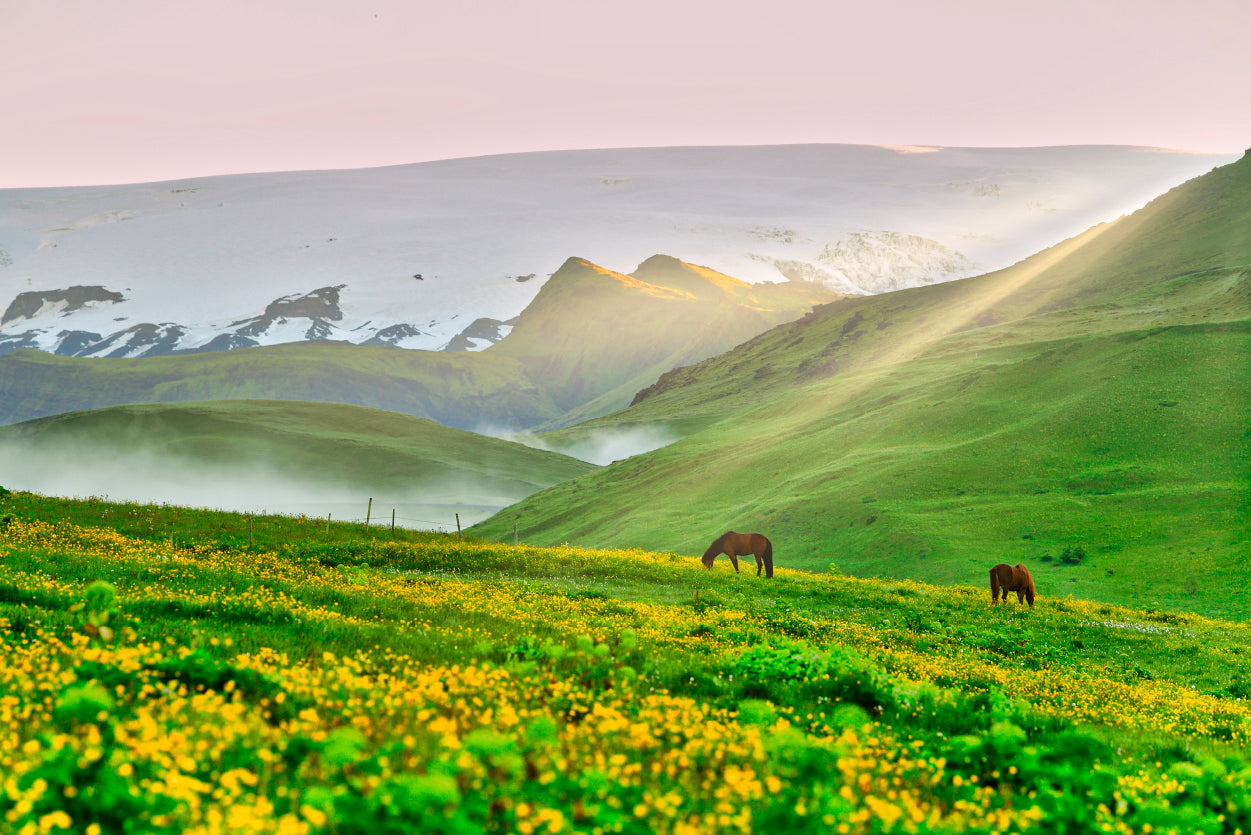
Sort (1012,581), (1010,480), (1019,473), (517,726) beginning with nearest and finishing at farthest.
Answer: (517,726) < (1012,581) < (1010,480) < (1019,473)

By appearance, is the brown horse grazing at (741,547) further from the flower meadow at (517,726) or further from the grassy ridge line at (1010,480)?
the grassy ridge line at (1010,480)

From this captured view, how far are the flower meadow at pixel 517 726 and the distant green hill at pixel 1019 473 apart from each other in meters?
52.1

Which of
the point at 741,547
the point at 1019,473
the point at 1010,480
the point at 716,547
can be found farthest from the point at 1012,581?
the point at 1019,473

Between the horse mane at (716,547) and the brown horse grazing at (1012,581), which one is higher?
the horse mane at (716,547)

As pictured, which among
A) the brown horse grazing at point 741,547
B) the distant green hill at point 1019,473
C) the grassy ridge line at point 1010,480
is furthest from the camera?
the distant green hill at point 1019,473

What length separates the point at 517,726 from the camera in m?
9.02

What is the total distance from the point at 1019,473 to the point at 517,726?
95.3m

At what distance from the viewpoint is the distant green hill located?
231 ft

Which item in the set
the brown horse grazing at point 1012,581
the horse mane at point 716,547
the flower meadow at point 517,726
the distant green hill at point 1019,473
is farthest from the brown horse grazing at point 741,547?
the distant green hill at point 1019,473

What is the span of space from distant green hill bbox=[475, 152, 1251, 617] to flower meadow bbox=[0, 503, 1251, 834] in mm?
52062

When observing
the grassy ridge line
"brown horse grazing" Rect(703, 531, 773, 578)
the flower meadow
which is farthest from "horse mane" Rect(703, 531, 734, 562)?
the grassy ridge line

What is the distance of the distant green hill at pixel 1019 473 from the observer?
2776 inches

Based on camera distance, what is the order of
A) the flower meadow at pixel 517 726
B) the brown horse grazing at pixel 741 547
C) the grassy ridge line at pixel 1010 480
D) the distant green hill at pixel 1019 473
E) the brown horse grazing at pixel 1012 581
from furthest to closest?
the distant green hill at pixel 1019 473, the grassy ridge line at pixel 1010 480, the brown horse grazing at pixel 741 547, the brown horse grazing at pixel 1012 581, the flower meadow at pixel 517 726

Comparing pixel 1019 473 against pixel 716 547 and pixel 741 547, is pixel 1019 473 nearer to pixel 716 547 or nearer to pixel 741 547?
pixel 741 547
